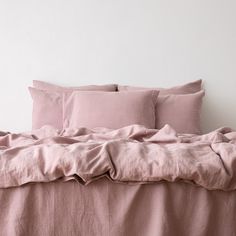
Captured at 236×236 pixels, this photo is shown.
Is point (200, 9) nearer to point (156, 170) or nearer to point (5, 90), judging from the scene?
point (5, 90)

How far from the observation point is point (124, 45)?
10.1ft

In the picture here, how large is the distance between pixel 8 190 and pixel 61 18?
2.02 meters

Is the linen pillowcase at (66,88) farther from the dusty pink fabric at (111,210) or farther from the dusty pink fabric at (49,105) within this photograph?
the dusty pink fabric at (111,210)

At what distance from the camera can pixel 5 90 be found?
3.15 m

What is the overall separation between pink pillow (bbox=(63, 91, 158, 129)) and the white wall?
1.76 feet

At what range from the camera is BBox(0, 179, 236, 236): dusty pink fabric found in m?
1.35

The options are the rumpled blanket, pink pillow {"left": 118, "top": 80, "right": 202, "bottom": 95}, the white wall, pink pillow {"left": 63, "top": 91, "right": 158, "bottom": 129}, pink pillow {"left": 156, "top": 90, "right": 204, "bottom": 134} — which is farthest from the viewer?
the white wall

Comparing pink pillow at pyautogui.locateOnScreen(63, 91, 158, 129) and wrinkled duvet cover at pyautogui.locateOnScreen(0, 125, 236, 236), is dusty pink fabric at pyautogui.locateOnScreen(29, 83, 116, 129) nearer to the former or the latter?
pink pillow at pyautogui.locateOnScreen(63, 91, 158, 129)

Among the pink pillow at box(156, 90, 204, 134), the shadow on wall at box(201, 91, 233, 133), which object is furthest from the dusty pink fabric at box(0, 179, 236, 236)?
the shadow on wall at box(201, 91, 233, 133)

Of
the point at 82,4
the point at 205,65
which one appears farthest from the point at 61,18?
the point at 205,65

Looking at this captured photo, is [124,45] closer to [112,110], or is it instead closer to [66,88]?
[66,88]

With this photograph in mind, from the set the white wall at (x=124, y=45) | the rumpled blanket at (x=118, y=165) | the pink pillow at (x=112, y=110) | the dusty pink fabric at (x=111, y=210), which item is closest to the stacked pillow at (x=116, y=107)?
the pink pillow at (x=112, y=110)

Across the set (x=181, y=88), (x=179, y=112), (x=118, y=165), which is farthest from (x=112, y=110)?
(x=118, y=165)

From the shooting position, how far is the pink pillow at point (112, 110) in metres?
2.48
